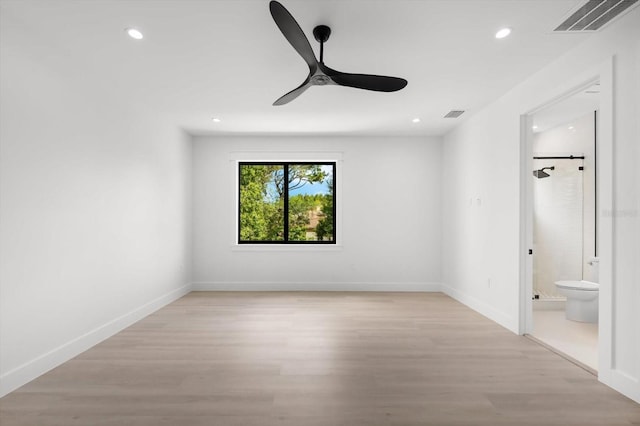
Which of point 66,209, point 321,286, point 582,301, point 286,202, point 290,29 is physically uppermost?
point 290,29

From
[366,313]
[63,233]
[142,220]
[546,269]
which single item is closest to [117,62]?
[63,233]

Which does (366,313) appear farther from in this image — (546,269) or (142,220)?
(142,220)

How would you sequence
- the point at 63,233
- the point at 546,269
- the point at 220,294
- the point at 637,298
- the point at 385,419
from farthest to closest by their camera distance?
the point at 220,294, the point at 546,269, the point at 63,233, the point at 637,298, the point at 385,419

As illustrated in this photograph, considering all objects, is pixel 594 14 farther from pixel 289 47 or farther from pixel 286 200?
pixel 286 200

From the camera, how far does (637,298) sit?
2334 mm

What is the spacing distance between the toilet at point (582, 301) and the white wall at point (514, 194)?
0.89m

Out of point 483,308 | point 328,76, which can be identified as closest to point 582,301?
point 483,308

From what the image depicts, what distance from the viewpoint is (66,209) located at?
3100mm

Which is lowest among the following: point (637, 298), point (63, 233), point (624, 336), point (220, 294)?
point (220, 294)

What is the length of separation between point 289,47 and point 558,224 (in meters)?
4.25

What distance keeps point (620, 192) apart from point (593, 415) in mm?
1453

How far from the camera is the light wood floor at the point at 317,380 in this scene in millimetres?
2176

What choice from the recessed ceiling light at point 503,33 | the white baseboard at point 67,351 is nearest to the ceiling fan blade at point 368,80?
the recessed ceiling light at point 503,33

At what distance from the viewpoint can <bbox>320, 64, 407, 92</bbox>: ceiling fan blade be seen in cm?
255
